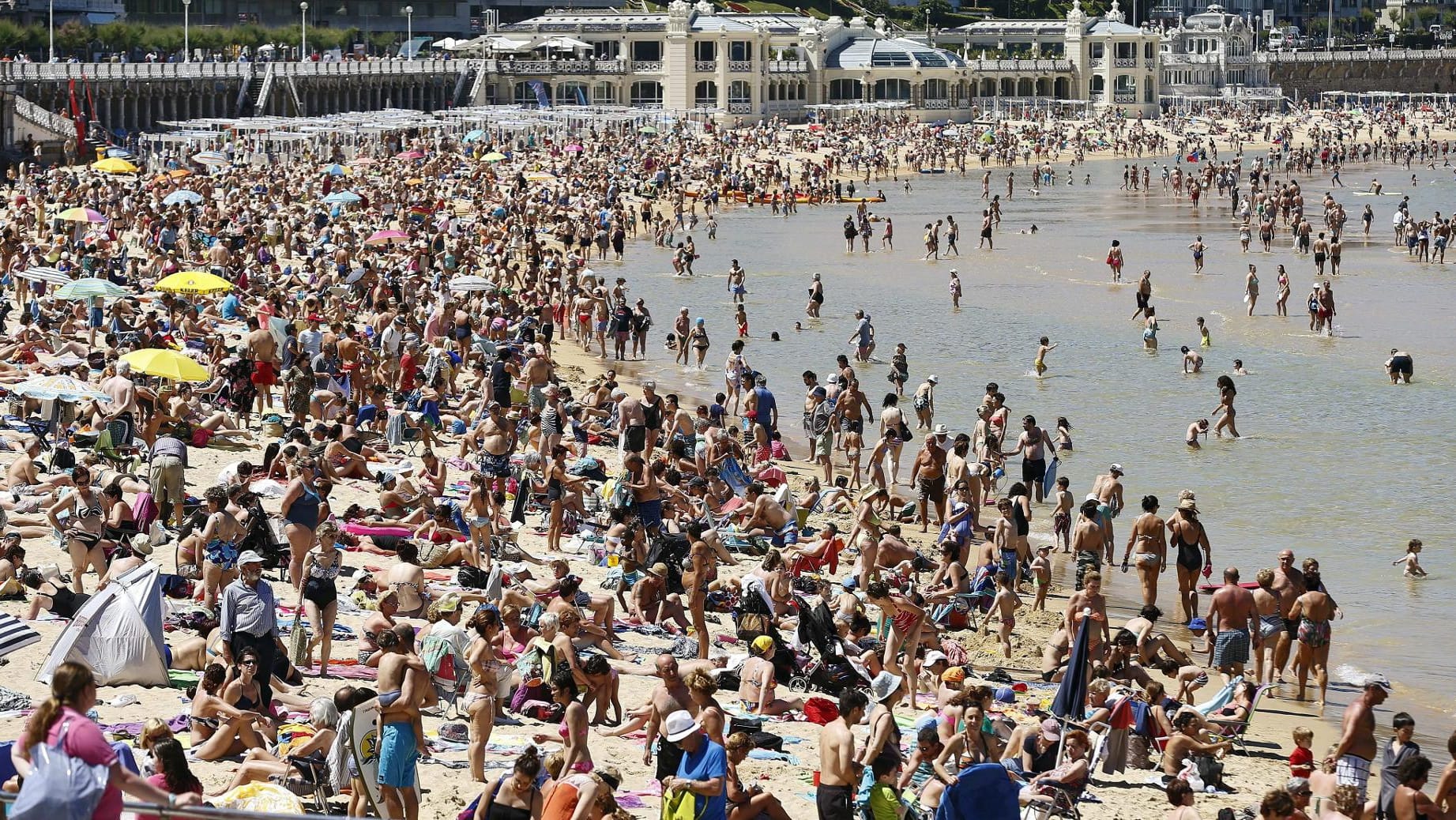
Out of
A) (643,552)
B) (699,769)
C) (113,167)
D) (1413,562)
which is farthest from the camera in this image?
(113,167)

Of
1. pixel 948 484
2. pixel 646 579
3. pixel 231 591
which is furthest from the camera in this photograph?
pixel 948 484

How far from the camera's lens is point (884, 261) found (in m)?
40.6

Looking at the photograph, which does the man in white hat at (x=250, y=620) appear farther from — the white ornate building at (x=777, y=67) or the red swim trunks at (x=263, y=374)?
the white ornate building at (x=777, y=67)

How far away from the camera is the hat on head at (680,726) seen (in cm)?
853

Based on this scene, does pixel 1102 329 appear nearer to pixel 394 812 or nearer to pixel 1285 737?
pixel 1285 737

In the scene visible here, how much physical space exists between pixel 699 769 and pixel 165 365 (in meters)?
9.70

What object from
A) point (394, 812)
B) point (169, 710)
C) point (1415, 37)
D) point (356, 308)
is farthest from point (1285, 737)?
point (1415, 37)

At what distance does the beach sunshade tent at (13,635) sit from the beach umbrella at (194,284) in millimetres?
13027

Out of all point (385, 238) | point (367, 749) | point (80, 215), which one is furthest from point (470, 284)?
point (367, 749)

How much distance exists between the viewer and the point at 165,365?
1656cm

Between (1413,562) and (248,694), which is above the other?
(248,694)

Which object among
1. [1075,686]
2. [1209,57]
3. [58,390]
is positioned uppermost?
[1209,57]

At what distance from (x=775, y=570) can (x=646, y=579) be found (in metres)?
0.93

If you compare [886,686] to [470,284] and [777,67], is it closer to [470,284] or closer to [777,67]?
[470,284]
